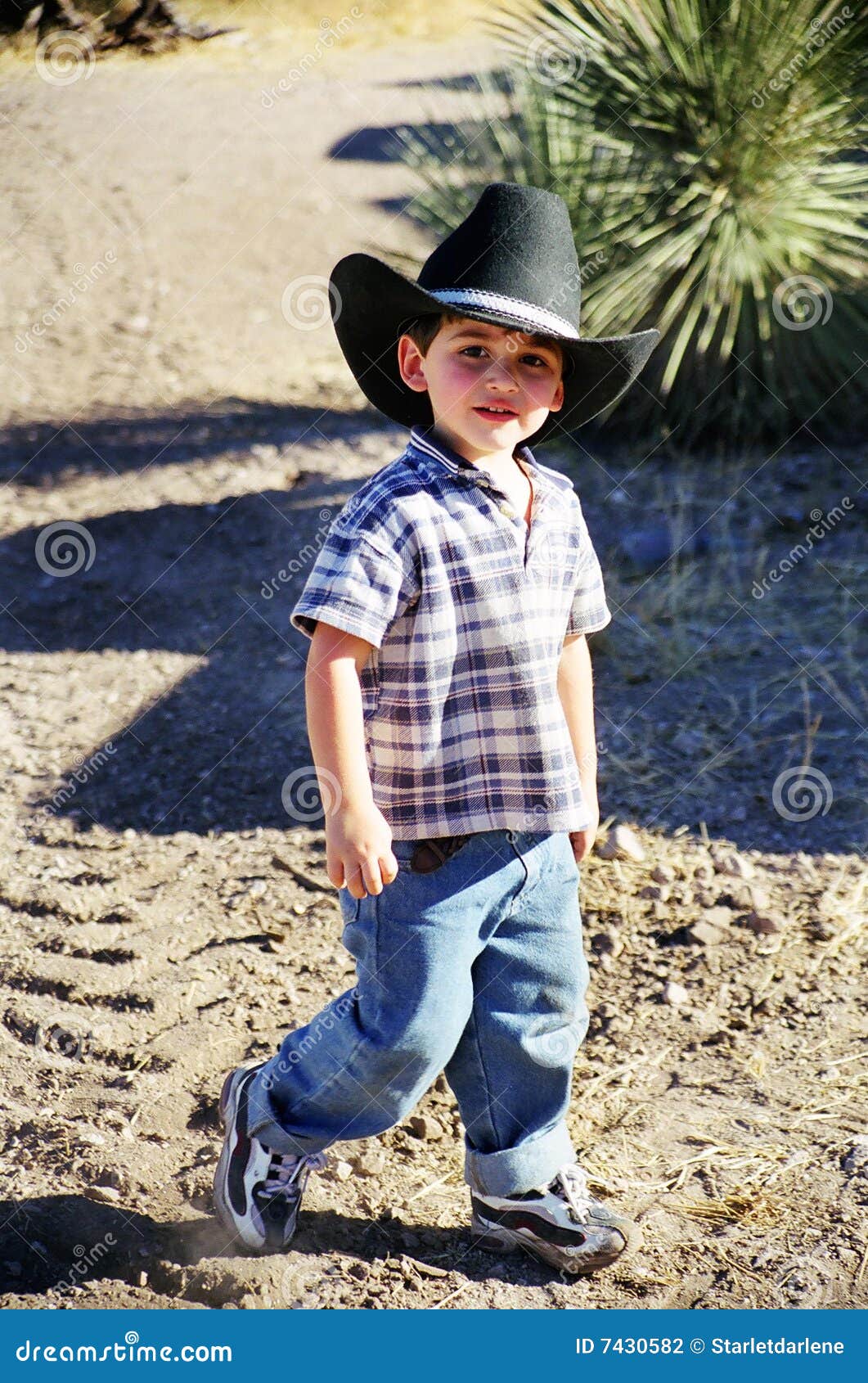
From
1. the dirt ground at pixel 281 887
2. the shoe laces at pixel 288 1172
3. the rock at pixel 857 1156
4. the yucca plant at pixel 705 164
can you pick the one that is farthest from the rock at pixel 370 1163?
the yucca plant at pixel 705 164

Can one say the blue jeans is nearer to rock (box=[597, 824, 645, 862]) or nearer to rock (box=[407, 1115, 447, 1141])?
rock (box=[407, 1115, 447, 1141])

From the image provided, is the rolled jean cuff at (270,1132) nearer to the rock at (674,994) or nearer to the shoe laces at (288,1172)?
the shoe laces at (288,1172)

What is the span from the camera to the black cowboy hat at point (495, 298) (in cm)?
188

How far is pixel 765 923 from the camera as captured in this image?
3150 millimetres

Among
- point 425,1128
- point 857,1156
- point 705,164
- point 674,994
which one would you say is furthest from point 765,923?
point 705,164

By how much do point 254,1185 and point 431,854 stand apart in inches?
26.2

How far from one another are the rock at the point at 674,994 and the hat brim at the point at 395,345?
134 centimetres

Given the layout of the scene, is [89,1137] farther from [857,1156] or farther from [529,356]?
[529,356]

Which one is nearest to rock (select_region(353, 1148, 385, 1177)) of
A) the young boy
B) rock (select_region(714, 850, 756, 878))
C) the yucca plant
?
the young boy

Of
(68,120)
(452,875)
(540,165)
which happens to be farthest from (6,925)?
(68,120)

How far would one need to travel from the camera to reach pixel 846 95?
15.6 feet

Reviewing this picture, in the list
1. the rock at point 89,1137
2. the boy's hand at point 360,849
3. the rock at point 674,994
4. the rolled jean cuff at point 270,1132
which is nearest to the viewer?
the boy's hand at point 360,849

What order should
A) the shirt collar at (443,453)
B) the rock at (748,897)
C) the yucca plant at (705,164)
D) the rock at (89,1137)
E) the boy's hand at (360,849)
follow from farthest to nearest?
1. the yucca plant at (705,164)
2. the rock at (748,897)
3. the rock at (89,1137)
4. the shirt collar at (443,453)
5. the boy's hand at (360,849)

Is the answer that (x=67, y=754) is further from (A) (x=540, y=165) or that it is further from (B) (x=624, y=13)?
(B) (x=624, y=13)
